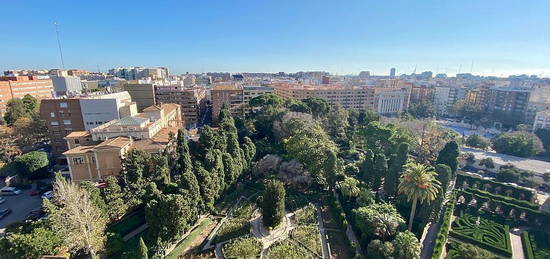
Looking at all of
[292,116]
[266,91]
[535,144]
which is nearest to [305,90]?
[266,91]

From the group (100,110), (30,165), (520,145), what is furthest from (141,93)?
(520,145)

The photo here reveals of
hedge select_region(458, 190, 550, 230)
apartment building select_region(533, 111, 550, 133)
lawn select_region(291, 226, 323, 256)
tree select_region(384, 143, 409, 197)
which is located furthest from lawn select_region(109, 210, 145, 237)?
apartment building select_region(533, 111, 550, 133)

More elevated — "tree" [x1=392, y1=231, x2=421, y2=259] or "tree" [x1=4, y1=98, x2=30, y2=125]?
"tree" [x1=4, y1=98, x2=30, y2=125]

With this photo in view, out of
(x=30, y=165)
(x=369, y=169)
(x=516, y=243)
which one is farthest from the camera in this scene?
(x=30, y=165)

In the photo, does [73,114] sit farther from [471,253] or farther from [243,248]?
[471,253]

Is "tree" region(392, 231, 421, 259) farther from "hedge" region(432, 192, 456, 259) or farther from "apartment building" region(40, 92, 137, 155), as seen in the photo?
"apartment building" region(40, 92, 137, 155)

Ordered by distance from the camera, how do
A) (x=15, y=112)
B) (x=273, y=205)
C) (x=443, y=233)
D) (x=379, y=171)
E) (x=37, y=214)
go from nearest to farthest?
(x=443, y=233), (x=273, y=205), (x=37, y=214), (x=379, y=171), (x=15, y=112)
